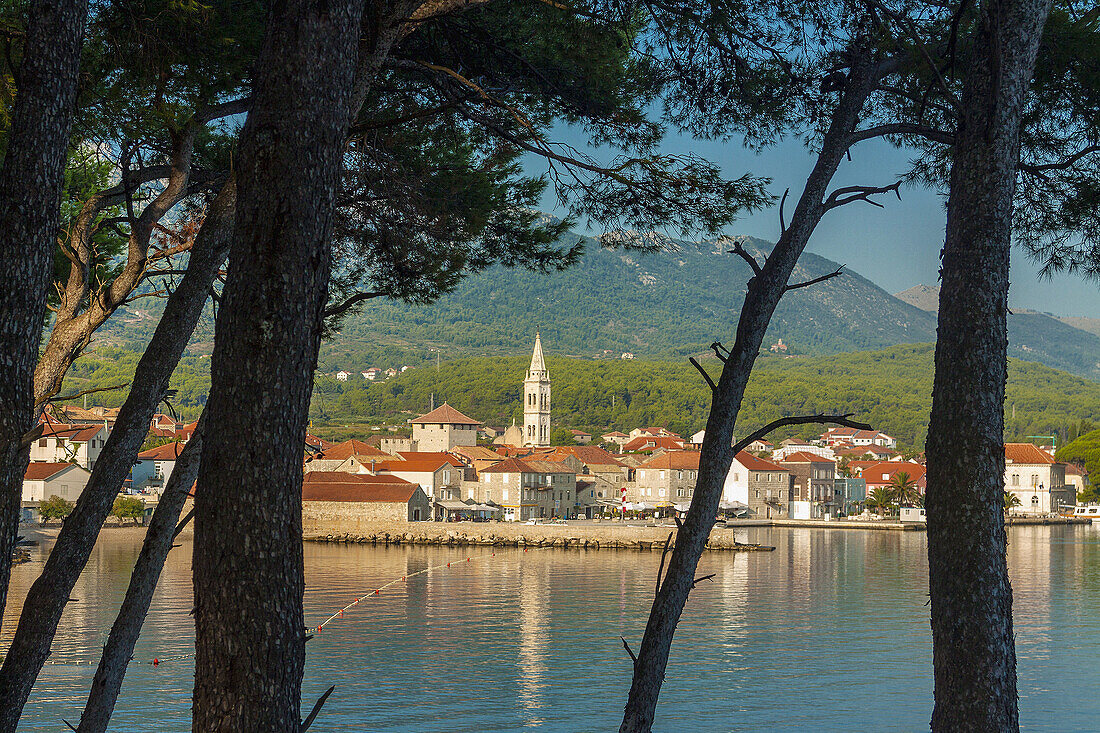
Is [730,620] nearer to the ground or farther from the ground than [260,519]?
nearer to the ground

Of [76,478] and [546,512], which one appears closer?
[76,478]

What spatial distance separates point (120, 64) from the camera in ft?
18.4

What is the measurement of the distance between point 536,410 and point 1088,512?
63428mm

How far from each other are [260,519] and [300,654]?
33cm

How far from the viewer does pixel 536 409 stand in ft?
415

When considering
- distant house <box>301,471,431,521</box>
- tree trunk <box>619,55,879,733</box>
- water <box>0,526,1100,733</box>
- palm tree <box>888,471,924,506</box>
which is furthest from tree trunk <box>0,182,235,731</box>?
palm tree <box>888,471,924,506</box>

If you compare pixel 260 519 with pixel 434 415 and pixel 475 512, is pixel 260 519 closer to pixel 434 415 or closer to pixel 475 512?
pixel 475 512

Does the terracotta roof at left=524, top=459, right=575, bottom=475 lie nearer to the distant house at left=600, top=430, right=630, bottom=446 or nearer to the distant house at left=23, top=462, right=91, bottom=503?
the distant house at left=23, top=462, right=91, bottom=503

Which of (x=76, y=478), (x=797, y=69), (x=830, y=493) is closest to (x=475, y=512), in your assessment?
(x=76, y=478)

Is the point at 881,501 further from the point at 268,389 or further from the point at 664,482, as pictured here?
the point at 268,389

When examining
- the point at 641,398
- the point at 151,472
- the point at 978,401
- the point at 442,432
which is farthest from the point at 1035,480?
the point at 978,401

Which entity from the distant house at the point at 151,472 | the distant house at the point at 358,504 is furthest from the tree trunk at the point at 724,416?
the distant house at the point at 151,472

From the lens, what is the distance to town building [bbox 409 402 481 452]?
100062mm

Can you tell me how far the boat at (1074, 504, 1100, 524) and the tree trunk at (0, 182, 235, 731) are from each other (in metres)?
93.5
